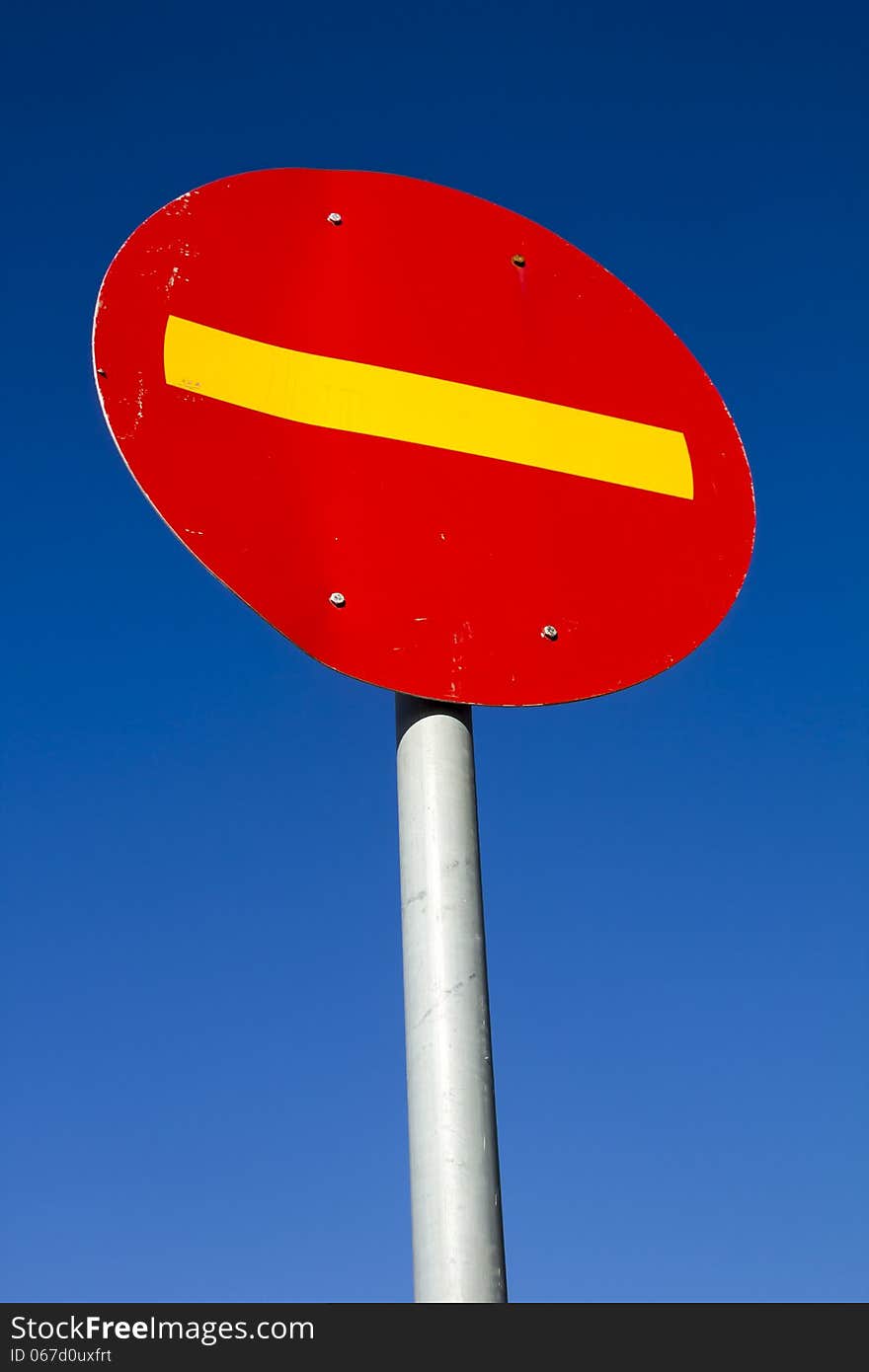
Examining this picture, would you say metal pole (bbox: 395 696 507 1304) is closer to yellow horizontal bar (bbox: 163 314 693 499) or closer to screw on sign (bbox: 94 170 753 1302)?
screw on sign (bbox: 94 170 753 1302)

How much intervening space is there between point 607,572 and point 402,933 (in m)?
0.60

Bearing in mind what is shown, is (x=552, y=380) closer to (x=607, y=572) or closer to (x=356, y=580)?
(x=607, y=572)

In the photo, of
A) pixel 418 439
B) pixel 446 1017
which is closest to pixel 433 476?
pixel 418 439

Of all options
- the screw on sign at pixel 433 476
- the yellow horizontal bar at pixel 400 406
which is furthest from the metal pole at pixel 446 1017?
the yellow horizontal bar at pixel 400 406

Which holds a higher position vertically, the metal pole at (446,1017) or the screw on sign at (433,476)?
the screw on sign at (433,476)

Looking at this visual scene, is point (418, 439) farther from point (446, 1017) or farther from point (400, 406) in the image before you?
point (446, 1017)

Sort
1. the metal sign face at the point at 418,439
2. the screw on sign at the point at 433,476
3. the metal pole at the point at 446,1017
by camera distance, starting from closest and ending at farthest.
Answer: the metal pole at the point at 446,1017
the screw on sign at the point at 433,476
the metal sign face at the point at 418,439

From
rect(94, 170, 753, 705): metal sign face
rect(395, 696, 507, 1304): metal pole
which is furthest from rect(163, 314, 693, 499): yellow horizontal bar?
rect(395, 696, 507, 1304): metal pole

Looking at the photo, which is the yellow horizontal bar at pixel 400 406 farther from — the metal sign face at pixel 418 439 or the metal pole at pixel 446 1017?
the metal pole at pixel 446 1017

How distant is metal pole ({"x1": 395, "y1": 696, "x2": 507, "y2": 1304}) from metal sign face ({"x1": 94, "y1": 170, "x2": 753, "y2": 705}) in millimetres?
100

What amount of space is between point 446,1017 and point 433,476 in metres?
0.71

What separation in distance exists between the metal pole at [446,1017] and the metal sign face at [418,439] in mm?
100

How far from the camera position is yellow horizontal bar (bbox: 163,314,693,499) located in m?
2.06

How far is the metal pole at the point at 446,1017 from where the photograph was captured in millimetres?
1657
